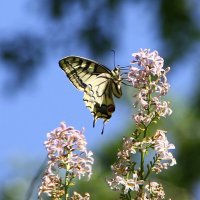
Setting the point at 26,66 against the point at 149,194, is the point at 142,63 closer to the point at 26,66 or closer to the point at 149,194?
the point at 149,194

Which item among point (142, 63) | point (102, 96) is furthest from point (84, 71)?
point (142, 63)

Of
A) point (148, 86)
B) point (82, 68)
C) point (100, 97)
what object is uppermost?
point (82, 68)

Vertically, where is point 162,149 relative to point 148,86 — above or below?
below

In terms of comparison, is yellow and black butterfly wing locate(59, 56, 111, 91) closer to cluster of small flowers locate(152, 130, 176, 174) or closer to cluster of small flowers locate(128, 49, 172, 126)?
cluster of small flowers locate(128, 49, 172, 126)

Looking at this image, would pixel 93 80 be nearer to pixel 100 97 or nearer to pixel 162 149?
pixel 100 97

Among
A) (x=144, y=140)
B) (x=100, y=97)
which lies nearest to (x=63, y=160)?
(x=144, y=140)

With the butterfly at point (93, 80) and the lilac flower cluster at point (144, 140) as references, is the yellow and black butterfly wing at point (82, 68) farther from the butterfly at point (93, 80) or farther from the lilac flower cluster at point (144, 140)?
the lilac flower cluster at point (144, 140)

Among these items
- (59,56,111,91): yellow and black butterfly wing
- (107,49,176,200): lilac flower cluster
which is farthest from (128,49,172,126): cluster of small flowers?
(59,56,111,91): yellow and black butterfly wing

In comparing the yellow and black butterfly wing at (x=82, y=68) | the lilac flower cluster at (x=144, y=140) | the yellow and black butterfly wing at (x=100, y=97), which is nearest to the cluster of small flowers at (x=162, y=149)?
the lilac flower cluster at (x=144, y=140)
